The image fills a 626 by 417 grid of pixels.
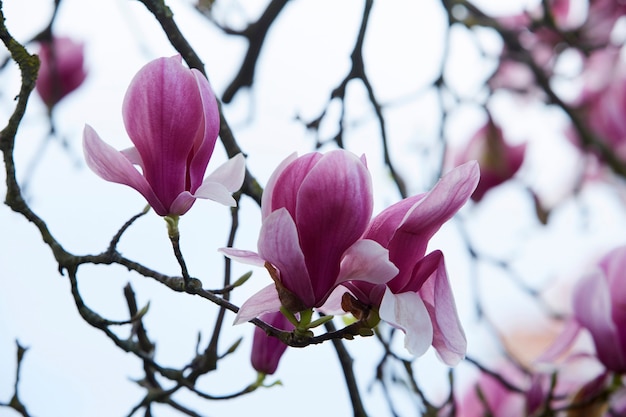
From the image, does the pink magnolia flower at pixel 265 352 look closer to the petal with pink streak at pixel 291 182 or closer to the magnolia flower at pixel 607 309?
the petal with pink streak at pixel 291 182

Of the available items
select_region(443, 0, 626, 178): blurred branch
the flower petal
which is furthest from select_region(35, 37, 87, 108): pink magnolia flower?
the flower petal

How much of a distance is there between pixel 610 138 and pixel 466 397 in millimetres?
602

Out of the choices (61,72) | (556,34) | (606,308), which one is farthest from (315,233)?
(556,34)

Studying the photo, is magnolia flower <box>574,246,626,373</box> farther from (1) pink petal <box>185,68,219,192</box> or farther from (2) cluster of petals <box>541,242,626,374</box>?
(1) pink petal <box>185,68,219,192</box>

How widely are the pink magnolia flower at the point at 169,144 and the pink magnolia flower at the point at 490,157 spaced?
2.60 ft

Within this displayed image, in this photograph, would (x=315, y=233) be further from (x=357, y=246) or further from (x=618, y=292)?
(x=618, y=292)

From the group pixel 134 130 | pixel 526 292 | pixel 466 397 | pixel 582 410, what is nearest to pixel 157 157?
pixel 134 130

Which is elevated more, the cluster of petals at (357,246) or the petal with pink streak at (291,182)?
the petal with pink streak at (291,182)

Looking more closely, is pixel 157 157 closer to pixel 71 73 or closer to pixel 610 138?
pixel 71 73

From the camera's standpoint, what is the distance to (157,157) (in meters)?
0.42

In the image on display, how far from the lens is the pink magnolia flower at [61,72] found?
1050 millimetres

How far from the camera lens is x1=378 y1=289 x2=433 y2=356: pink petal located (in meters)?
0.39

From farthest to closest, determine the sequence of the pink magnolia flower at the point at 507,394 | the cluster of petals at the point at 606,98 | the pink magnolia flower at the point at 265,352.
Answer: the cluster of petals at the point at 606,98, the pink magnolia flower at the point at 507,394, the pink magnolia flower at the point at 265,352

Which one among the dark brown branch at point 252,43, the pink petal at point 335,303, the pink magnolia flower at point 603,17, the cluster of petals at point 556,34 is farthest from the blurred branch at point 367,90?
the pink magnolia flower at point 603,17
